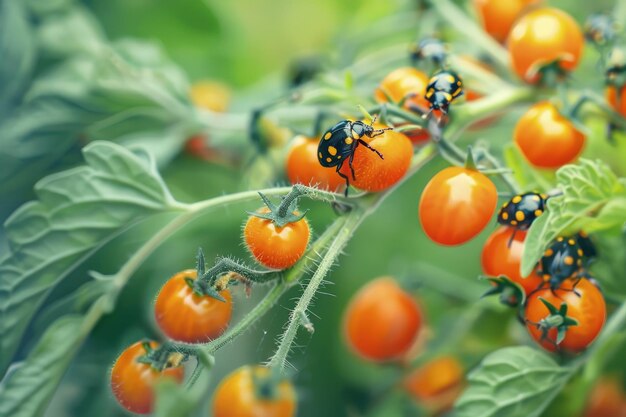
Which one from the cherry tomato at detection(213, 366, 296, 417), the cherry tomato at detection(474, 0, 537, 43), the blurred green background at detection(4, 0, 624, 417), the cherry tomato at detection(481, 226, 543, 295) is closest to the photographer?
the cherry tomato at detection(213, 366, 296, 417)

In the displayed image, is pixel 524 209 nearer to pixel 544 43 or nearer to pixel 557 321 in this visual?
pixel 557 321

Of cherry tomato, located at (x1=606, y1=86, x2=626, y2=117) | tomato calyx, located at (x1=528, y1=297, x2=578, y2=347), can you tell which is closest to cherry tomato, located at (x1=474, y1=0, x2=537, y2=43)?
cherry tomato, located at (x1=606, y1=86, x2=626, y2=117)

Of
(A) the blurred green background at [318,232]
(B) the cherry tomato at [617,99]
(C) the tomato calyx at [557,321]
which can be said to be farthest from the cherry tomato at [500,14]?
(C) the tomato calyx at [557,321]

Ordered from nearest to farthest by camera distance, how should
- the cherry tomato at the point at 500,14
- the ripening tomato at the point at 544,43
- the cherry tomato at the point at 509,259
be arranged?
the cherry tomato at the point at 509,259
the ripening tomato at the point at 544,43
the cherry tomato at the point at 500,14

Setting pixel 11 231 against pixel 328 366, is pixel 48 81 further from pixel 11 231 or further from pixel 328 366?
pixel 328 366

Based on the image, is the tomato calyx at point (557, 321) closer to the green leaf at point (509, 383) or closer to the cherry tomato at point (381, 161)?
the green leaf at point (509, 383)

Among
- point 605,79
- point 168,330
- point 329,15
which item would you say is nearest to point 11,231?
point 168,330

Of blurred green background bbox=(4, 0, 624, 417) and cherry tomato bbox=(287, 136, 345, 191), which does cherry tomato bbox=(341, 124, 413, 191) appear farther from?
blurred green background bbox=(4, 0, 624, 417)
